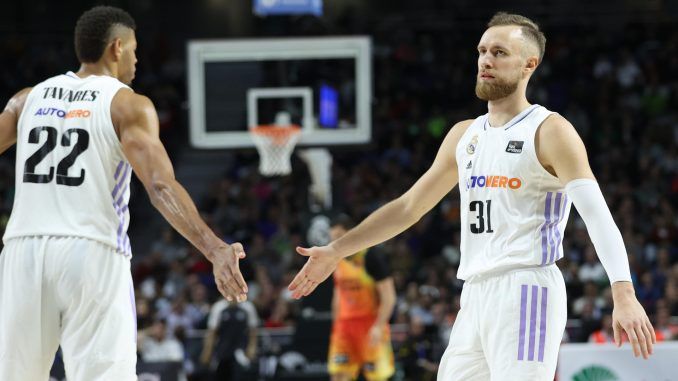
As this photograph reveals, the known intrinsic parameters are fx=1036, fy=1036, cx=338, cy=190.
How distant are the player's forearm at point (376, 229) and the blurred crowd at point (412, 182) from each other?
7158 millimetres

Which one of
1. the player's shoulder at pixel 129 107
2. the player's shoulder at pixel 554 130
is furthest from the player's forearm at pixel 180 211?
the player's shoulder at pixel 554 130

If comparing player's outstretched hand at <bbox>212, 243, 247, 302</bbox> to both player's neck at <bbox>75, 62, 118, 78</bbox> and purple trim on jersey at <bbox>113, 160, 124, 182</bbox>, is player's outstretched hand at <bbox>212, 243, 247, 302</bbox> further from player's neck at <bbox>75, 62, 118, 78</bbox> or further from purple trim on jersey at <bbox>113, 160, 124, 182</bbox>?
player's neck at <bbox>75, 62, 118, 78</bbox>

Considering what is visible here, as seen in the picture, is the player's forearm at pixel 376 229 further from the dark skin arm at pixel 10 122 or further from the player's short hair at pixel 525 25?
the dark skin arm at pixel 10 122

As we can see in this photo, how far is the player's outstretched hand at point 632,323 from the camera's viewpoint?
14.7ft

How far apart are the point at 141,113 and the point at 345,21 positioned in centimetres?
1603

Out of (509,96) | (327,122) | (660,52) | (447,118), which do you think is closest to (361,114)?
(327,122)

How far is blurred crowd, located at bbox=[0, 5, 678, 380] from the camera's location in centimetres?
1422

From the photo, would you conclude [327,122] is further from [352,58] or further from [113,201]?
[113,201]

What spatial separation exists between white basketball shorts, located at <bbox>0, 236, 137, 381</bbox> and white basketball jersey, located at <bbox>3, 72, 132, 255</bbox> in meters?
0.12

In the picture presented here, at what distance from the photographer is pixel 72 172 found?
16.9 ft

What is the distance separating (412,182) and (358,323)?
8.04 meters

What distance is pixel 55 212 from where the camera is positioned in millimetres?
5113

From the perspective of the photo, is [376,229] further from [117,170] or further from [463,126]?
[117,170]

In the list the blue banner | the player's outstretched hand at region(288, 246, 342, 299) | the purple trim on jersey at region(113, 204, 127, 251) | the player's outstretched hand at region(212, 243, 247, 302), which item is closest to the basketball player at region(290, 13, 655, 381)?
the player's outstretched hand at region(288, 246, 342, 299)
